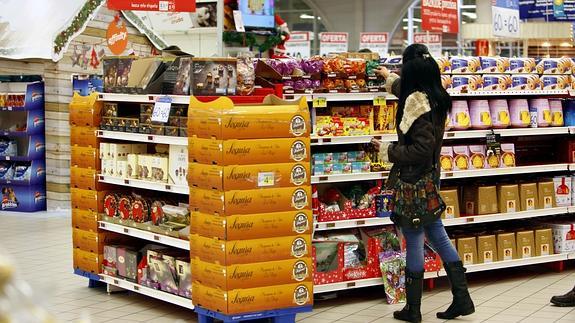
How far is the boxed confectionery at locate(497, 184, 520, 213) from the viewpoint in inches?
275

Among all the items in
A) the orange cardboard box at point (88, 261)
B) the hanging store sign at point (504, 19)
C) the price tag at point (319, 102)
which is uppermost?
the hanging store sign at point (504, 19)

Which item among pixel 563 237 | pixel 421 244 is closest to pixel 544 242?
pixel 563 237

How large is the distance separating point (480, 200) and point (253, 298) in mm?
2394

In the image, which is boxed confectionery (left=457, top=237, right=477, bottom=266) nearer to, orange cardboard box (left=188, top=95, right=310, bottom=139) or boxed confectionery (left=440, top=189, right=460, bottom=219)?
boxed confectionery (left=440, top=189, right=460, bottom=219)

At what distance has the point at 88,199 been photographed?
6.69 m

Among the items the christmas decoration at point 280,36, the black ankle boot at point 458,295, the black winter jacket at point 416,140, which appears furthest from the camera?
the christmas decoration at point 280,36

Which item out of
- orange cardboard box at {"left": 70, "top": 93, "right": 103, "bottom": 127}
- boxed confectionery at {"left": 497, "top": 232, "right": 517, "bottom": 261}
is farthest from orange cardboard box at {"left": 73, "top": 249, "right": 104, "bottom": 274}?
boxed confectionery at {"left": 497, "top": 232, "right": 517, "bottom": 261}

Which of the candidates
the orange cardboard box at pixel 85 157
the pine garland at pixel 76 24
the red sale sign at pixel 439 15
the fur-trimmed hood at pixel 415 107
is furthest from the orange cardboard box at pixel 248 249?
the red sale sign at pixel 439 15

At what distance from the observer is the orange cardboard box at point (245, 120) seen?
5.14 metres

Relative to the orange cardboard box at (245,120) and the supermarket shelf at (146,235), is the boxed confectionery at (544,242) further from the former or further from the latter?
the supermarket shelf at (146,235)

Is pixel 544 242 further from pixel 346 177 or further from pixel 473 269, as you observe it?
pixel 346 177

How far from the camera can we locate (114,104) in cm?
654

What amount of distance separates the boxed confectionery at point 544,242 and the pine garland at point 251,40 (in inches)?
238

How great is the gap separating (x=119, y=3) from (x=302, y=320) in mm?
3789
